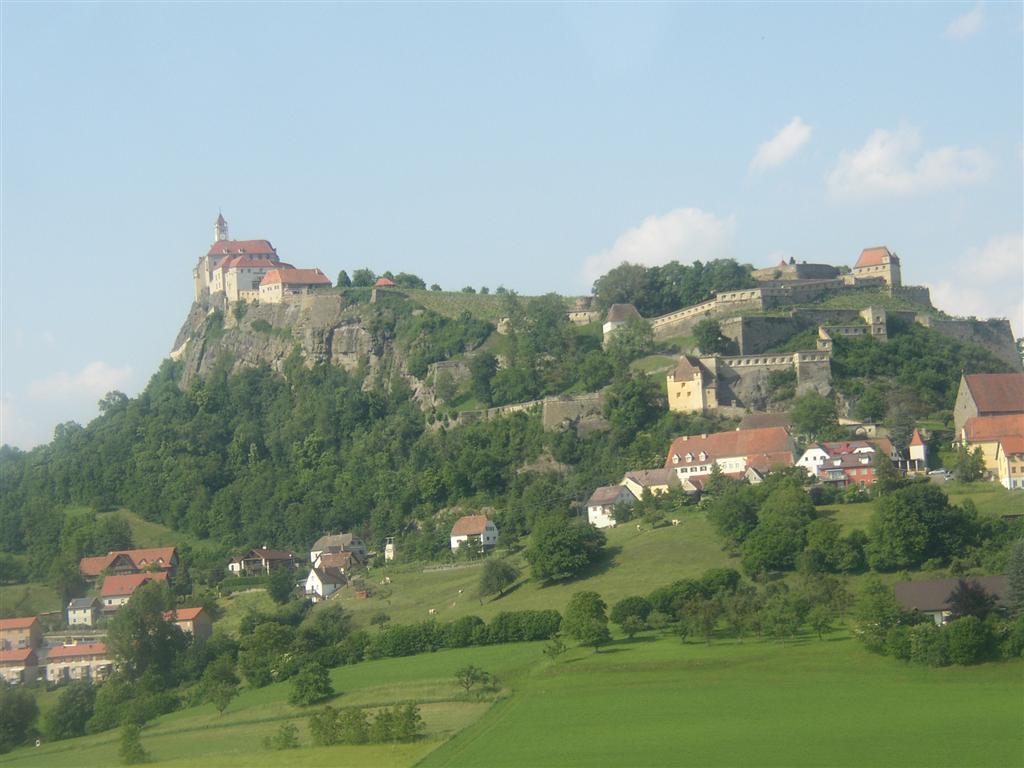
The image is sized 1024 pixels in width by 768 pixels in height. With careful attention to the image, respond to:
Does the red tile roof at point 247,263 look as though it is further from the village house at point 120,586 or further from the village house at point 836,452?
the village house at point 836,452

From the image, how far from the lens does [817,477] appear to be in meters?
73.8

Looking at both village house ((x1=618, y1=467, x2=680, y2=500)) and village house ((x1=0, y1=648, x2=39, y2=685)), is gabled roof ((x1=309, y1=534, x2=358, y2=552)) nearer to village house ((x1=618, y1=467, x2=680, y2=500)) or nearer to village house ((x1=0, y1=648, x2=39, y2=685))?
village house ((x1=618, y1=467, x2=680, y2=500))

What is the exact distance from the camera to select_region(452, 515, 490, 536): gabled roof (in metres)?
81.6

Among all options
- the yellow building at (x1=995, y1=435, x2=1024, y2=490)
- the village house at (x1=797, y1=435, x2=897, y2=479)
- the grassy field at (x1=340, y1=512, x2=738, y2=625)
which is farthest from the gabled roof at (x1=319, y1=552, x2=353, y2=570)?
the yellow building at (x1=995, y1=435, x2=1024, y2=490)

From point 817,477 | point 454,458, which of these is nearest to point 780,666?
point 817,477

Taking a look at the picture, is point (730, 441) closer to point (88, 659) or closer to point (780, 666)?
point (780, 666)

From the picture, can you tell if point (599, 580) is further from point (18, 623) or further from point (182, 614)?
point (18, 623)

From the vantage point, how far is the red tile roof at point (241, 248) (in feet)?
419

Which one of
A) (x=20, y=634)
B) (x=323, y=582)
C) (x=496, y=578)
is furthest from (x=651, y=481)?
(x=20, y=634)

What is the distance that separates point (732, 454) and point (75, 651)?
36.4 m

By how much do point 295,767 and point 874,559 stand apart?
28.0 metres

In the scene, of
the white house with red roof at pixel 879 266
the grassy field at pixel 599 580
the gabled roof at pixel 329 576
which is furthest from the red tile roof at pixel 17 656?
the white house with red roof at pixel 879 266

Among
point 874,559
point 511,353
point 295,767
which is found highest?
point 511,353

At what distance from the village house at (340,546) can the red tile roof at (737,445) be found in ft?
66.5
